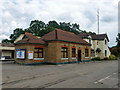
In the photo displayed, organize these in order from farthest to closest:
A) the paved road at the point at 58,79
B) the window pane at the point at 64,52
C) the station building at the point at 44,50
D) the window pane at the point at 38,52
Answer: the window pane at the point at 64,52 → the window pane at the point at 38,52 → the station building at the point at 44,50 → the paved road at the point at 58,79

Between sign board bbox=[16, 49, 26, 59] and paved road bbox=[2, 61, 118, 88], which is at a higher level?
sign board bbox=[16, 49, 26, 59]

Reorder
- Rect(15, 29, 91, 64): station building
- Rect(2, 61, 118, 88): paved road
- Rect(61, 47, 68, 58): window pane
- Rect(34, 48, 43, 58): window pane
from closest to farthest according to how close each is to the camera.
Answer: Rect(2, 61, 118, 88): paved road → Rect(15, 29, 91, 64): station building → Rect(34, 48, 43, 58): window pane → Rect(61, 47, 68, 58): window pane

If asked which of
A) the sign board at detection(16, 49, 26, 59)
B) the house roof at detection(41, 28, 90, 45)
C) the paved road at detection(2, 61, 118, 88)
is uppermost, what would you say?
the house roof at detection(41, 28, 90, 45)

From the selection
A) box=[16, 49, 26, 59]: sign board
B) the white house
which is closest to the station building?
box=[16, 49, 26, 59]: sign board

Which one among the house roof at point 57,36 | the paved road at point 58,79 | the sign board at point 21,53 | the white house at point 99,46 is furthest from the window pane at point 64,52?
the white house at point 99,46

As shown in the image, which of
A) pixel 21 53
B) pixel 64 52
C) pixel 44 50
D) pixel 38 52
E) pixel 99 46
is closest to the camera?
pixel 21 53

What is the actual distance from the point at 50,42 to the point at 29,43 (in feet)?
12.6

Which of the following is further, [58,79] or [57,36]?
[57,36]

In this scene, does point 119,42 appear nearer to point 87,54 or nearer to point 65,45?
point 87,54

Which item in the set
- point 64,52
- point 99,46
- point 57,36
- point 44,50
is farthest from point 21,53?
point 99,46

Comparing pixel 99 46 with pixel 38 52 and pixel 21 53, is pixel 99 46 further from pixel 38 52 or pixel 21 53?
pixel 21 53

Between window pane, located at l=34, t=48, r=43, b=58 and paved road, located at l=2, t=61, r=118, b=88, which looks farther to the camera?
window pane, located at l=34, t=48, r=43, b=58

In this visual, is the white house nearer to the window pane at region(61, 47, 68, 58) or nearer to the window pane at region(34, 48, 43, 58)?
the window pane at region(61, 47, 68, 58)

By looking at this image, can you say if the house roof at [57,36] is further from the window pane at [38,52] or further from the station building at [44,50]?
the window pane at [38,52]
